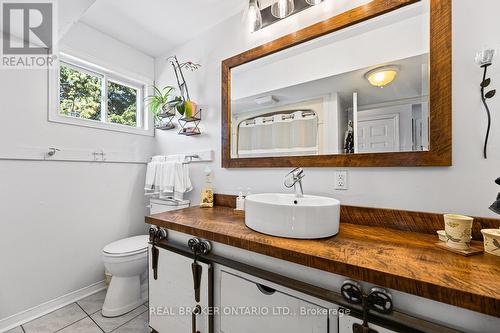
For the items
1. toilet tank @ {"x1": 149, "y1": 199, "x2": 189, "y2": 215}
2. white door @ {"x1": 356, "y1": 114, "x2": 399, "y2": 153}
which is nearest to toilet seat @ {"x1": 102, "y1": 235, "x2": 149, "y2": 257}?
toilet tank @ {"x1": 149, "y1": 199, "x2": 189, "y2": 215}

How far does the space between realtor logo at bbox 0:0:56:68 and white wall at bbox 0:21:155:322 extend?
10cm

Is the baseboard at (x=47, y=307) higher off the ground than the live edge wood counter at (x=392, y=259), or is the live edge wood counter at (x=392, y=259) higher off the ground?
the live edge wood counter at (x=392, y=259)

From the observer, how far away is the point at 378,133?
1.14m

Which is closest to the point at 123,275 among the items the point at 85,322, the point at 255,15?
the point at 85,322

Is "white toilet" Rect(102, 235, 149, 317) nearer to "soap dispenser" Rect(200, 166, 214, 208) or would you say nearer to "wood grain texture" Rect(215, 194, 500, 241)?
"soap dispenser" Rect(200, 166, 214, 208)

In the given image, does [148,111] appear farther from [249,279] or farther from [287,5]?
[249,279]

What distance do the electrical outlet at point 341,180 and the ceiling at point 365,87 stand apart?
0.39 m

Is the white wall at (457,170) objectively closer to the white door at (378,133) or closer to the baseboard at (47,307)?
the white door at (378,133)

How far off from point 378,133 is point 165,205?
1.75 meters

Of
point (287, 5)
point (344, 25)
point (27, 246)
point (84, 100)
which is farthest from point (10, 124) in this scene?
point (344, 25)

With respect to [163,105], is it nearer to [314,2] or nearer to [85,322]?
[314,2]

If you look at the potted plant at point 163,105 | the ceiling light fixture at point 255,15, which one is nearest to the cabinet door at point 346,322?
the ceiling light fixture at point 255,15

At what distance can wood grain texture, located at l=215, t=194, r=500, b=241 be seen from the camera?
2.94 ft

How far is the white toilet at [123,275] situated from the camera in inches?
63.7
